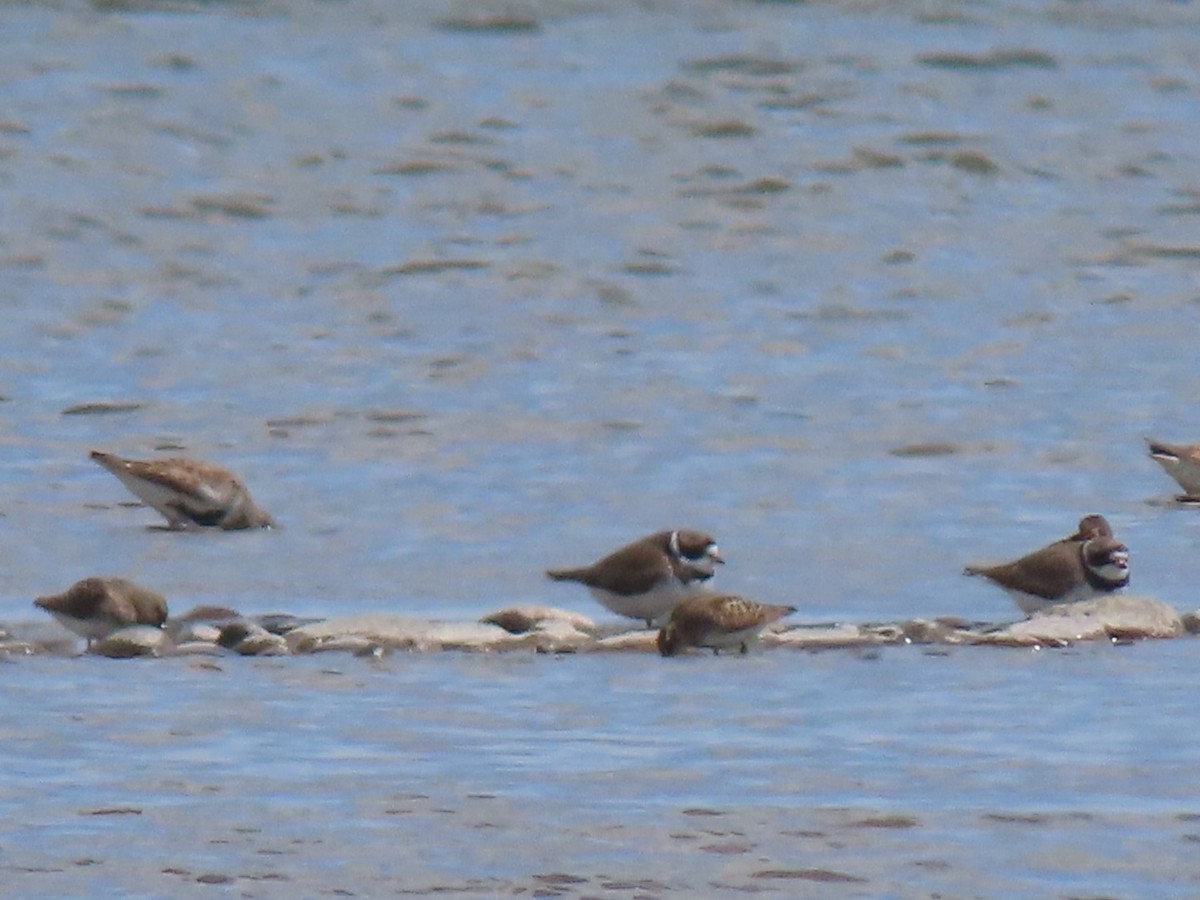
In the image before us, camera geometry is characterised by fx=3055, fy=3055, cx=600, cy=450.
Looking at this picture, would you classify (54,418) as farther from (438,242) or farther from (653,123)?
(653,123)

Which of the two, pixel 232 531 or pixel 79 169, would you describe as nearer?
pixel 232 531

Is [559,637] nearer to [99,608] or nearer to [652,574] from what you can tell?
[652,574]

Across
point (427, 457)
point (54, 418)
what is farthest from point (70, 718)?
point (54, 418)

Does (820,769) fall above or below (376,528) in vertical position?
above

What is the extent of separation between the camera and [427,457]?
728 inches

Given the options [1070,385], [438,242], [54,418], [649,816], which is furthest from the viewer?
[438,242]

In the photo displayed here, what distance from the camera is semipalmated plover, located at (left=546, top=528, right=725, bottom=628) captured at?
12953 millimetres

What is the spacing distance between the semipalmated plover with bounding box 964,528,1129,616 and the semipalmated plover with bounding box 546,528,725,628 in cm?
127

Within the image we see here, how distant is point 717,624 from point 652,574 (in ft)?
3.41

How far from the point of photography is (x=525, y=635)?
12.3 m

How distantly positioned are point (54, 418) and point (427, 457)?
2.88 metres

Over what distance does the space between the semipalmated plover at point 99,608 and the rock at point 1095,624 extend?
3.38 m

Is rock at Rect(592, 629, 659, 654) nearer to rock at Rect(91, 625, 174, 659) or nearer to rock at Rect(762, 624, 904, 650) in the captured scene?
rock at Rect(762, 624, 904, 650)

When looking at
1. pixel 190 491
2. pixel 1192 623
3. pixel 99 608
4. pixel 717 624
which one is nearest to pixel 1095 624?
pixel 1192 623
